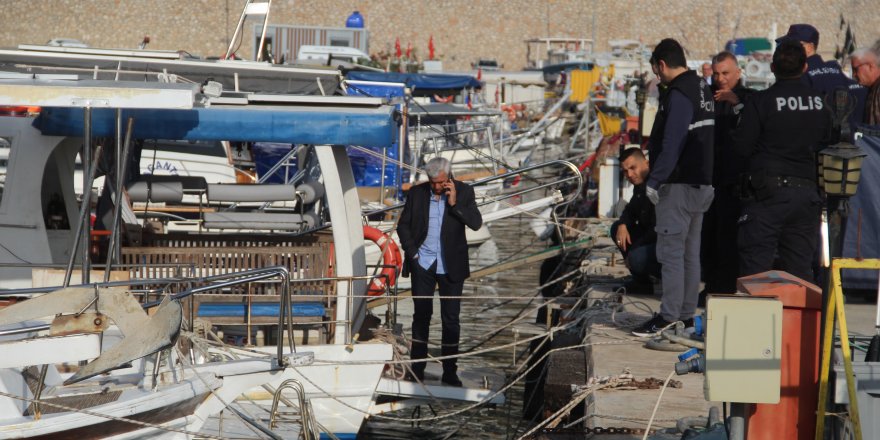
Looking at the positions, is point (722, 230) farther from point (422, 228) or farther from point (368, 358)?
point (368, 358)

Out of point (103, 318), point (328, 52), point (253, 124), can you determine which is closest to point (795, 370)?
point (103, 318)

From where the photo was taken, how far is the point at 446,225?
7852 millimetres

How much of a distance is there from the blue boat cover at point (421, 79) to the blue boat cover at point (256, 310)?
12858mm

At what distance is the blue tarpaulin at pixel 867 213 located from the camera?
8789mm

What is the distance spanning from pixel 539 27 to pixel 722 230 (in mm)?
45248

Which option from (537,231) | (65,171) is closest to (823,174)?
(65,171)

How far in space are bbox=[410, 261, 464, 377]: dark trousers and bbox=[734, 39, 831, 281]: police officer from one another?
2031 mm

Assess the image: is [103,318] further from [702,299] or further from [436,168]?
[702,299]

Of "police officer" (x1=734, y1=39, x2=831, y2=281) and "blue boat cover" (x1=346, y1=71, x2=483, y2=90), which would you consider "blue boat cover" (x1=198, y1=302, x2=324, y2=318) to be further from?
"blue boat cover" (x1=346, y1=71, x2=483, y2=90)

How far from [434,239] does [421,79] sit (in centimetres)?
1470

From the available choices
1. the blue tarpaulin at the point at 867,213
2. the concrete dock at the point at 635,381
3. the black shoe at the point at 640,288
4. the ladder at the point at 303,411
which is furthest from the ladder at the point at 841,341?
the black shoe at the point at 640,288

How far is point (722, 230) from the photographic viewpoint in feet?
27.1

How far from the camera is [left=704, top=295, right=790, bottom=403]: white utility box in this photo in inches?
168

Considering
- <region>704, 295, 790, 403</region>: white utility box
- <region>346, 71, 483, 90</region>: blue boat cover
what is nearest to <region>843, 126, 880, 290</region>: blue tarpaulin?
<region>704, 295, 790, 403</region>: white utility box
